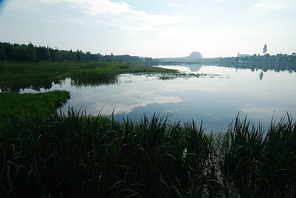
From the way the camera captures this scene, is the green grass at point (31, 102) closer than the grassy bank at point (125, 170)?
No


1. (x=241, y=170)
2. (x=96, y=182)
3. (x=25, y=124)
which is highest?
(x=25, y=124)

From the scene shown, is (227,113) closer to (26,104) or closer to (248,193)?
(248,193)

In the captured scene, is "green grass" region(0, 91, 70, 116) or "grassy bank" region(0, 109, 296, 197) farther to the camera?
"green grass" region(0, 91, 70, 116)

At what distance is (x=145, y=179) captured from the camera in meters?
3.30

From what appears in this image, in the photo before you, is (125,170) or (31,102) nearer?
(125,170)

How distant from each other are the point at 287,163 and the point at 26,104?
12301 mm

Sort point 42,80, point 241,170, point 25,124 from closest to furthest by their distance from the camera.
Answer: point 241,170, point 25,124, point 42,80

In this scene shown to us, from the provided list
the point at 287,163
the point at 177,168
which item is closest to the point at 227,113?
the point at 287,163

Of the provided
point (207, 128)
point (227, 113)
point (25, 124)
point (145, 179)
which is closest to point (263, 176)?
point (145, 179)

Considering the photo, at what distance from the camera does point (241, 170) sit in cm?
378

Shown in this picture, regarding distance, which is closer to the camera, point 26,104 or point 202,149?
point 202,149

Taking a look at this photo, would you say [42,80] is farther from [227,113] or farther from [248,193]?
[248,193]

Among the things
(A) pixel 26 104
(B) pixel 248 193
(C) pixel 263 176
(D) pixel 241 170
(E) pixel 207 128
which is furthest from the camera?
(A) pixel 26 104

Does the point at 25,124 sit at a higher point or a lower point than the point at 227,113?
higher
